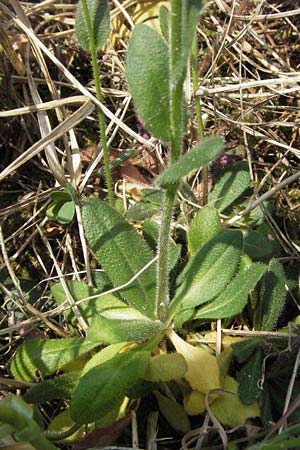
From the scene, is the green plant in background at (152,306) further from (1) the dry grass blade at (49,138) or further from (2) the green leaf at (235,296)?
(1) the dry grass blade at (49,138)

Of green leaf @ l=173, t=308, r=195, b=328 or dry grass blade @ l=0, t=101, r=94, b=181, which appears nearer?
green leaf @ l=173, t=308, r=195, b=328

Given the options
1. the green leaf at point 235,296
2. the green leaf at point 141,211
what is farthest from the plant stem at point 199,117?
the green leaf at point 235,296

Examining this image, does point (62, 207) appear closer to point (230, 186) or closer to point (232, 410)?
point (230, 186)

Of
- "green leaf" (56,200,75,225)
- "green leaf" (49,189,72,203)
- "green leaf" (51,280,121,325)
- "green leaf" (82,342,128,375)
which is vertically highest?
"green leaf" (49,189,72,203)

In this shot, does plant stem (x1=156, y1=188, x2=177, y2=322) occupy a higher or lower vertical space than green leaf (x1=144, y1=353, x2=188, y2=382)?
higher

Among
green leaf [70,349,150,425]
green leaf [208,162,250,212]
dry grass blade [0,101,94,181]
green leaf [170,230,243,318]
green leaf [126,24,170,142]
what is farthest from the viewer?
green leaf [208,162,250,212]

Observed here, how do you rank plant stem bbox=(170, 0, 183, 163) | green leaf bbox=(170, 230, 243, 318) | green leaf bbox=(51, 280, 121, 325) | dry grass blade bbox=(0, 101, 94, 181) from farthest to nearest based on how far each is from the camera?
dry grass blade bbox=(0, 101, 94, 181) → green leaf bbox=(51, 280, 121, 325) → green leaf bbox=(170, 230, 243, 318) → plant stem bbox=(170, 0, 183, 163)

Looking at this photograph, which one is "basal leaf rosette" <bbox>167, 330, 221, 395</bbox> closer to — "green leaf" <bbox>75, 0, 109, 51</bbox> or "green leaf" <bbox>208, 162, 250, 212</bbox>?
"green leaf" <bbox>208, 162, 250, 212</bbox>

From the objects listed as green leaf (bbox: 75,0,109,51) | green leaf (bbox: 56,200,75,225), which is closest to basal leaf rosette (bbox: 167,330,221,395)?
green leaf (bbox: 56,200,75,225)

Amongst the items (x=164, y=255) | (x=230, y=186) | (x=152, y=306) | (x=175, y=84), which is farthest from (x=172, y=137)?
(x=230, y=186)
